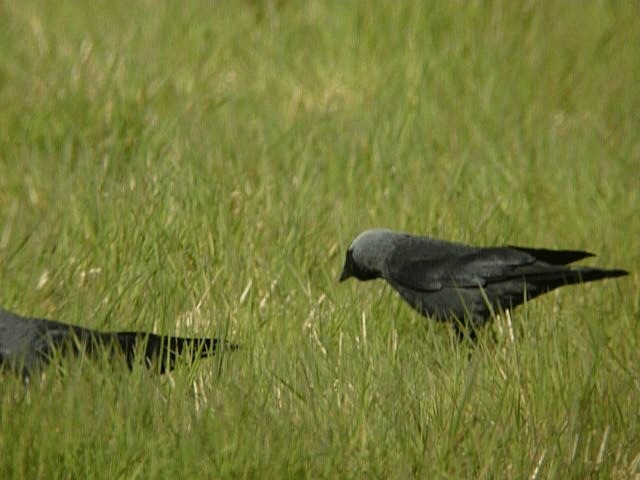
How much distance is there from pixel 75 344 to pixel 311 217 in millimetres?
1455

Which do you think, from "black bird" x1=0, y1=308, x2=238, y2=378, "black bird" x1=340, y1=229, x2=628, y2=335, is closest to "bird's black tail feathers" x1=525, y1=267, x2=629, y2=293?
"black bird" x1=340, y1=229, x2=628, y2=335

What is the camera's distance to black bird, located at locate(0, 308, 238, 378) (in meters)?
3.89

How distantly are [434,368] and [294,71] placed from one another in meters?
2.95

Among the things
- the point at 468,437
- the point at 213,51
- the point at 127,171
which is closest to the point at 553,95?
the point at 213,51

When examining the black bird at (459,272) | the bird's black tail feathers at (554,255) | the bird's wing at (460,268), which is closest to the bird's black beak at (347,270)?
the black bird at (459,272)

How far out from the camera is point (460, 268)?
4707mm

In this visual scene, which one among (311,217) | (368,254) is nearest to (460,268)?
(368,254)

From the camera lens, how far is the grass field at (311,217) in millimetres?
3504

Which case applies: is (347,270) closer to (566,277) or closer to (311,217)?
(311,217)

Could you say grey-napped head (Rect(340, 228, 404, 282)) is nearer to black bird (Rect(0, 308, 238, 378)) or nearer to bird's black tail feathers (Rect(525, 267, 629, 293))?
bird's black tail feathers (Rect(525, 267, 629, 293))

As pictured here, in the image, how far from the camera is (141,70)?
6410 mm

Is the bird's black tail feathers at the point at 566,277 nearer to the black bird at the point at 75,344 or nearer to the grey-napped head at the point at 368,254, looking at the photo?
the grey-napped head at the point at 368,254

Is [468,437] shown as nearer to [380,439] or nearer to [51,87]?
[380,439]

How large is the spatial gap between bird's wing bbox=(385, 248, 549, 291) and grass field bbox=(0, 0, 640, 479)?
14 centimetres
